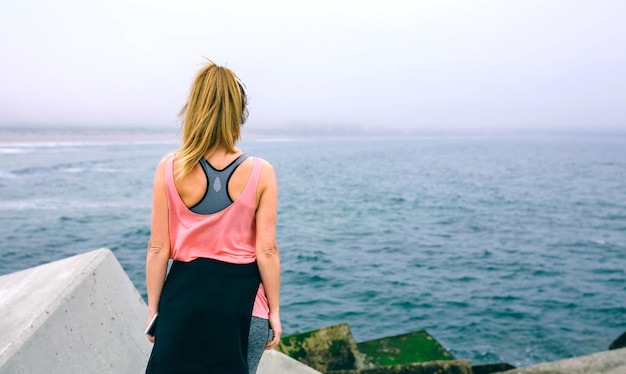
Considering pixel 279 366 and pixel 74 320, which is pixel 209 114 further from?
pixel 279 366

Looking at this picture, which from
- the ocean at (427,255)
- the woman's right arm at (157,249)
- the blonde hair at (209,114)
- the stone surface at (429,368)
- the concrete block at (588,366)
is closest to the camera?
the blonde hair at (209,114)

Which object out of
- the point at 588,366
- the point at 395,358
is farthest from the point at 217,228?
the point at 395,358

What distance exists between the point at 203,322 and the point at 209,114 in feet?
3.10

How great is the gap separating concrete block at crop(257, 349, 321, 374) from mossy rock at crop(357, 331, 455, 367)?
2.79m

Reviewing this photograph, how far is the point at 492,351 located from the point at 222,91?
11.1 metres

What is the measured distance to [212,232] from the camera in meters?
2.26

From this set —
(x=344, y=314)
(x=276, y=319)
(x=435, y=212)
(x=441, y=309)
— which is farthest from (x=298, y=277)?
(x=435, y=212)

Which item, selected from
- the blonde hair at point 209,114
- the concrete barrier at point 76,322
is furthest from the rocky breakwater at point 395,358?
the blonde hair at point 209,114

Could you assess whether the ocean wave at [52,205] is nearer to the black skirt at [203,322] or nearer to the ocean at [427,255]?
the ocean at [427,255]

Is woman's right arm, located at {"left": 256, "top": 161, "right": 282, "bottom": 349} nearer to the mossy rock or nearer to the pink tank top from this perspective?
the pink tank top

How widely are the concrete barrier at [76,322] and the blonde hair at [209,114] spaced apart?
2029 mm

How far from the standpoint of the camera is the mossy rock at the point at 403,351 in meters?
7.08

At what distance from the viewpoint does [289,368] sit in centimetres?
434

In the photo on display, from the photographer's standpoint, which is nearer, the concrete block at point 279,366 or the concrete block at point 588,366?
the concrete block at point 279,366
